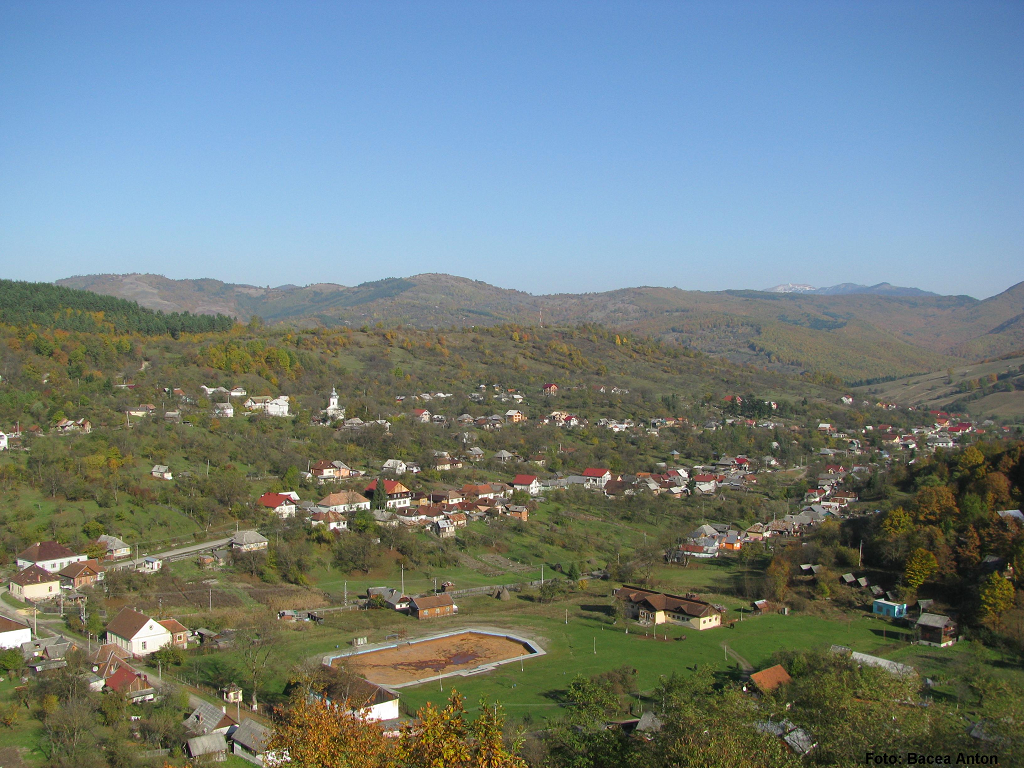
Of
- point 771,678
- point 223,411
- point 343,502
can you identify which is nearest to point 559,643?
point 771,678

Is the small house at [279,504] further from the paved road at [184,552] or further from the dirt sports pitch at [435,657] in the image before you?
the dirt sports pitch at [435,657]

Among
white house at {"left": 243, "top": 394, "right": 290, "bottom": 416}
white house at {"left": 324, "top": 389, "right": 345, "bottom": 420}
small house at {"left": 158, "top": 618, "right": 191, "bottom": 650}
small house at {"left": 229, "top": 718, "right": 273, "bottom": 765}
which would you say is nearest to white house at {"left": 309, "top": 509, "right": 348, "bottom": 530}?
small house at {"left": 158, "top": 618, "right": 191, "bottom": 650}

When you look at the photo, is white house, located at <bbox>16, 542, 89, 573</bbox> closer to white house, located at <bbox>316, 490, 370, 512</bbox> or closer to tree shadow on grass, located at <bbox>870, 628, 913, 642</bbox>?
white house, located at <bbox>316, 490, 370, 512</bbox>

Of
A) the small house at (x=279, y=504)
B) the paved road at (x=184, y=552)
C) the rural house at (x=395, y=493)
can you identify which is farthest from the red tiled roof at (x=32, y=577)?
the rural house at (x=395, y=493)

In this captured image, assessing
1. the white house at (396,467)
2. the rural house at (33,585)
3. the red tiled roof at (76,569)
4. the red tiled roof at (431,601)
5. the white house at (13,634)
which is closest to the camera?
the white house at (13,634)

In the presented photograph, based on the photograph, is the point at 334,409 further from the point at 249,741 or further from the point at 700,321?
the point at 700,321

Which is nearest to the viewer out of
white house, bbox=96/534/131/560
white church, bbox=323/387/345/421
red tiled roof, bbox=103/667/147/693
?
red tiled roof, bbox=103/667/147/693

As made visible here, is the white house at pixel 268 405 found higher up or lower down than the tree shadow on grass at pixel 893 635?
higher up
